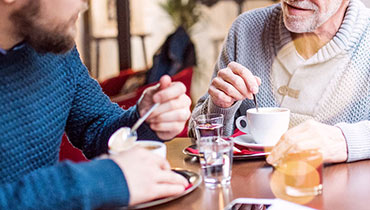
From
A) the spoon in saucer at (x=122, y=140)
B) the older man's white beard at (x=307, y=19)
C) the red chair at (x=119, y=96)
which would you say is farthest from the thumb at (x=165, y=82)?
the red chair at (x=119, y=96)

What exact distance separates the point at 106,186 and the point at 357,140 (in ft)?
2.44

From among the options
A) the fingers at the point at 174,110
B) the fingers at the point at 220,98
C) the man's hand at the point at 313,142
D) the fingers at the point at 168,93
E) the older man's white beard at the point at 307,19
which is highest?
the older man's white beard at the point at 307,19

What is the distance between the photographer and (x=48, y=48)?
3.72 ft

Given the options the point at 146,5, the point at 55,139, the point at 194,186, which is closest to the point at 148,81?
the point at 55,139

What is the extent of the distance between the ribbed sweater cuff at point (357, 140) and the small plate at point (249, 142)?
0.70ft

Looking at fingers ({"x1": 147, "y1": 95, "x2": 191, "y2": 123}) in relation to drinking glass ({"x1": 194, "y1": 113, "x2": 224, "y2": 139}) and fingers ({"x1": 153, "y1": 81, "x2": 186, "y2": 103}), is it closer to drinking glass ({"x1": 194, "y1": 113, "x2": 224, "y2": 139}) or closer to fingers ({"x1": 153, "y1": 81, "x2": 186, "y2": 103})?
fingers ({"x1": 153, "y1": 81, "x2": 186, "y2": 103})

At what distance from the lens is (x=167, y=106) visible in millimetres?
1173

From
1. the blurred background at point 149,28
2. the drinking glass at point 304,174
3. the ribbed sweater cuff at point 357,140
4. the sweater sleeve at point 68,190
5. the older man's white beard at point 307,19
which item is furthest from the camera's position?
the blurred background at point 149,28

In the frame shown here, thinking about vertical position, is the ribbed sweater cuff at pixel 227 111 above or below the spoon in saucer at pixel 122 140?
below

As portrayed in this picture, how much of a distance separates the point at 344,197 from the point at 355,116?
73 cm

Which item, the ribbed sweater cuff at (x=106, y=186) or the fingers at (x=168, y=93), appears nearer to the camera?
the ribbed sweater cuff at (x=106, y=186)

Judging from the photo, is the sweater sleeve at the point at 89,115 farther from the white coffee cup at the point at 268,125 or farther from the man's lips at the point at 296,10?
the man's lips at the point at 296,10

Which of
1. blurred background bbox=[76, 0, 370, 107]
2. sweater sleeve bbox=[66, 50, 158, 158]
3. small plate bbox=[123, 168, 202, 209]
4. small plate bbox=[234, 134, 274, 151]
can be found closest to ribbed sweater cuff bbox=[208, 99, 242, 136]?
small plate bbox=[234, 134, 274, 151]

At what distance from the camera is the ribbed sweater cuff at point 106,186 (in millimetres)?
878
